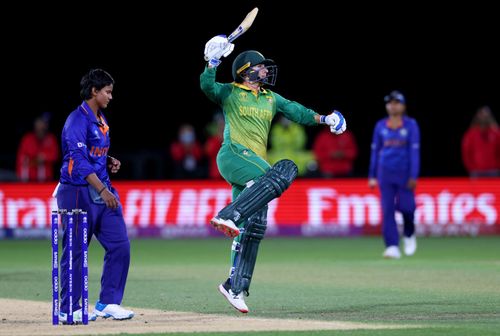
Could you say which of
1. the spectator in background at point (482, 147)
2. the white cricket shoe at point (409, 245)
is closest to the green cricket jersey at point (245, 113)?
the white cricket shoe at point (409, 245)

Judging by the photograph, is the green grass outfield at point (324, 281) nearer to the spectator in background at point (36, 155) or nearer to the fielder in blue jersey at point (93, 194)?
the fielder in blue jersey at point (93, 194)

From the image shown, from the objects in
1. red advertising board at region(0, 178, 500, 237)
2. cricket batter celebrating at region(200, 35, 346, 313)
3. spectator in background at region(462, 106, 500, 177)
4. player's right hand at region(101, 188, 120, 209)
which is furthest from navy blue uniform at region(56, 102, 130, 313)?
spectator in background at region(462, 106, 500, 177)

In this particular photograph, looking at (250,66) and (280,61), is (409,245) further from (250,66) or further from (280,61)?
(280,61)

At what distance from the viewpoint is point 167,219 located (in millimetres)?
21438

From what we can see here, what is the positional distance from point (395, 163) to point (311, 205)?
18.0 ft

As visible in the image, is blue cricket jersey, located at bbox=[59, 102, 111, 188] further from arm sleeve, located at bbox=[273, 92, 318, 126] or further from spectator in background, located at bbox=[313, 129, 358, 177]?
spectator in background, located at bbox=[313, 129, 358, 177]

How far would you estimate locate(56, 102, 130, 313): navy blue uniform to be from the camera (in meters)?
8.92

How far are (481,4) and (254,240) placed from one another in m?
19.6

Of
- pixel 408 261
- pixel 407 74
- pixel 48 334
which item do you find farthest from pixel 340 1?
A: pixel 48 334

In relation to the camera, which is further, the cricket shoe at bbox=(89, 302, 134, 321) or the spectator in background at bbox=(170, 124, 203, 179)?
the spectator in background at bbox=(170, 124, 203, 179)

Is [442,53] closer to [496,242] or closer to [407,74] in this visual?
[407,74]

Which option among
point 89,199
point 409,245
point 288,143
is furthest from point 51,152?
point 89,199

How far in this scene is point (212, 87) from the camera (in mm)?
9875

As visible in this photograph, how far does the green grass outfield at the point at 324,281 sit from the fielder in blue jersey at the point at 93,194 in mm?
1123
